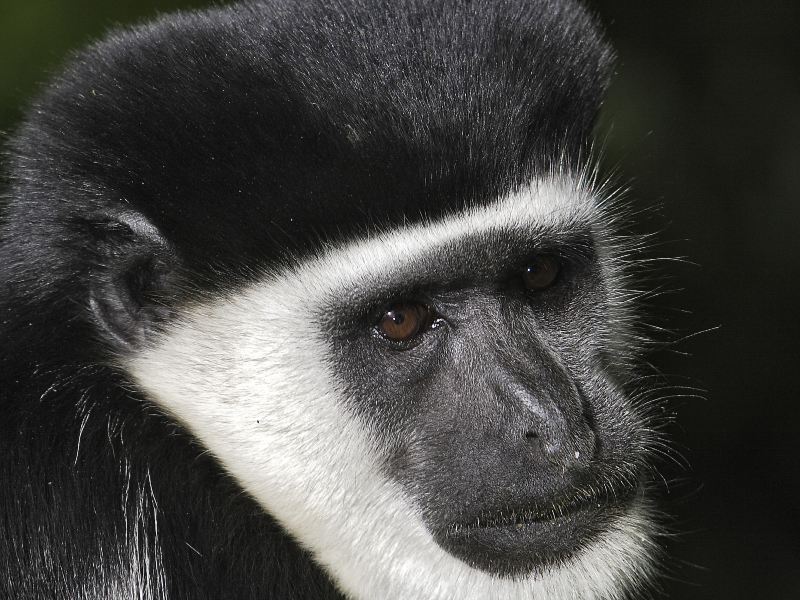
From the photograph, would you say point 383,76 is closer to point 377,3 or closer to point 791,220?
point 377,3

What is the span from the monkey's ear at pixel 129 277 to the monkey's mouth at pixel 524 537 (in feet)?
2.27

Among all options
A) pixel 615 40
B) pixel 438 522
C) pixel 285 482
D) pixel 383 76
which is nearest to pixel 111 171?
pixel 383 76

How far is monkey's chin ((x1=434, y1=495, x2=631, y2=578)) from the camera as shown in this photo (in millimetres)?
2041

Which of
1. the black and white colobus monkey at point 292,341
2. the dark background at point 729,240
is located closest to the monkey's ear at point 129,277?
the black and white colobus monkey at point 292,341

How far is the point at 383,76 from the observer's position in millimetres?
2025

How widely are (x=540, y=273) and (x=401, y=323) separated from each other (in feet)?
1.17

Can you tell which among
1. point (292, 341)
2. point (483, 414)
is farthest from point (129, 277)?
point (483, 414)

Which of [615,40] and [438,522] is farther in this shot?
[615,40]

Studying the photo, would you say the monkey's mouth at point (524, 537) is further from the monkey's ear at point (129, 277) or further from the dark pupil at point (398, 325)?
the monkey's ear at point (129, 277)

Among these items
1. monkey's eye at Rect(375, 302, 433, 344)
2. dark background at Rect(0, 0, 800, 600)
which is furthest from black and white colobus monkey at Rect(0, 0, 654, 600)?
dark background at Rect(0, 0, 800, 600)

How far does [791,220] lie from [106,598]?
12.6 ft

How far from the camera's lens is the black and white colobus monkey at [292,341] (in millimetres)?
1990

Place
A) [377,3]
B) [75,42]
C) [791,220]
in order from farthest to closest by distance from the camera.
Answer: [791,220] → [75,42] → [377,3]

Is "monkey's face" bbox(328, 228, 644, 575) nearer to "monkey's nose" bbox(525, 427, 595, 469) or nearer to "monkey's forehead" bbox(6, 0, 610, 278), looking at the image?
"monkey's nose" bbox(525, 427, 595, 469)
